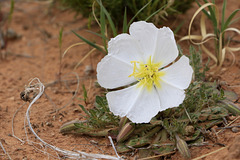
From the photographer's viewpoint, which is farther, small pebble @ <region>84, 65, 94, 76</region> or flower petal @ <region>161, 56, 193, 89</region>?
small pebble @ <region>84, 65, 94, 76</region>

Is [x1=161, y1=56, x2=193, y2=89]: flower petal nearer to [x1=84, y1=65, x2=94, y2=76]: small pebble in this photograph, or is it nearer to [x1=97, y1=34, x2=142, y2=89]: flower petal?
[x1=97, y1=34, x2=142, y2=89]: flower petal

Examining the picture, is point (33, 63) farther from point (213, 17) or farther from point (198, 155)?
point (198, 155)

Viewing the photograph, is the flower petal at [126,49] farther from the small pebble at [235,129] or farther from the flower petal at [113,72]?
the small pebble at [235,129]

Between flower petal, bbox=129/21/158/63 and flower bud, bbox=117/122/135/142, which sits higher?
flower petal, bbox=129/21/158/63

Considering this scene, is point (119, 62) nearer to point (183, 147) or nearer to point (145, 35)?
point (145, 35)

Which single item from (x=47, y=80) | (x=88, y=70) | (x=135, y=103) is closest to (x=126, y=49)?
(x=135, y=103)

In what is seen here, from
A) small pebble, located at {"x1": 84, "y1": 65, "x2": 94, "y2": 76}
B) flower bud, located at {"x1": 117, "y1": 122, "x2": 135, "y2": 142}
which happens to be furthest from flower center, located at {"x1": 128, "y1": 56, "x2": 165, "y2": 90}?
small pebble, located at {"x1": 84, "y1": 65, "x2": 94, "y2": 76}

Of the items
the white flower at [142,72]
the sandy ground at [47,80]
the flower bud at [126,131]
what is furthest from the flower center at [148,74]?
the sandy ground at [47,80]
